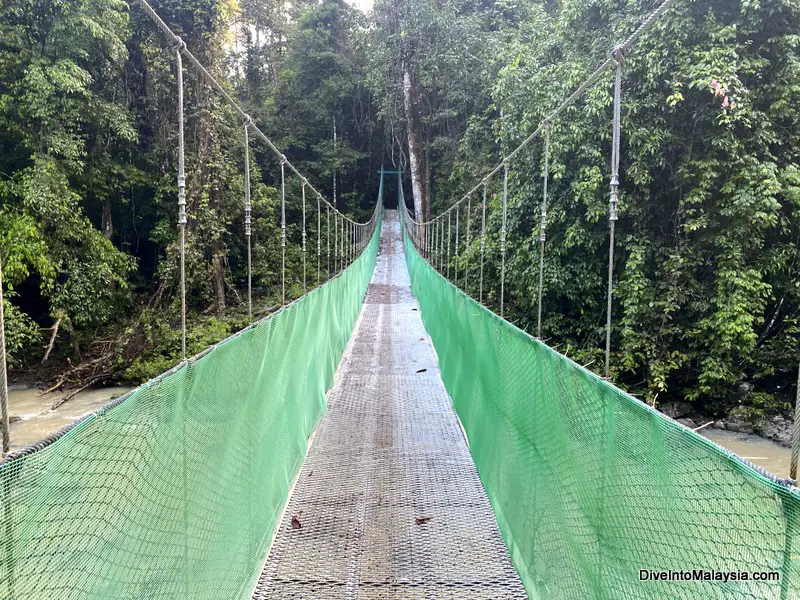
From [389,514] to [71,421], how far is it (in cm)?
518

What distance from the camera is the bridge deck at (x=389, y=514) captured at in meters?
2.35

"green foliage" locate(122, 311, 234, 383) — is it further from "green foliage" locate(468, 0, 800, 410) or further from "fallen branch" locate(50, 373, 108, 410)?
"green foliage" locate(468, 0, 800, 410)

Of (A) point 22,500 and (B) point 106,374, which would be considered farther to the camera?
(B) point 106,374

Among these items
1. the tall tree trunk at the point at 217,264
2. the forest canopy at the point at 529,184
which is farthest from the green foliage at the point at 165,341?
the tall tree trunk at the point at 217,264

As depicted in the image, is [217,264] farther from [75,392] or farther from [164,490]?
[164,490]

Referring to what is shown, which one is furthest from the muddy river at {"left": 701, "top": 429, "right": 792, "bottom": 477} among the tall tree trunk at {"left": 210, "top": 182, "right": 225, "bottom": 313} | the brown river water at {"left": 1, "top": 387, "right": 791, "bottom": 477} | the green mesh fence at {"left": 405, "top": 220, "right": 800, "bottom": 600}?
the tall tree trunk at {"left": 210, "top": 182, "right": 225, "bottom": 313}

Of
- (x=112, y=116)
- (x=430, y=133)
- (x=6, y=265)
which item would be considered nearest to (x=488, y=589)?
(x=6, y=265)

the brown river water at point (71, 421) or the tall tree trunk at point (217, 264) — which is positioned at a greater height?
the tall tree trunk at point (217, 264)

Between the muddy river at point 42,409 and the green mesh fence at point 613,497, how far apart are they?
7.19 metres

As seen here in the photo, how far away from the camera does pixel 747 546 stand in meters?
0.95

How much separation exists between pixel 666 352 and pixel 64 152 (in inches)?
328

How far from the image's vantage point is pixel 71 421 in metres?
6.67

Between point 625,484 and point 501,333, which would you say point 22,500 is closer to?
point 625,484

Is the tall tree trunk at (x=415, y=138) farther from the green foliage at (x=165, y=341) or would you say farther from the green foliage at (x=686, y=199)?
the green foliage at (x=686, y=199)
